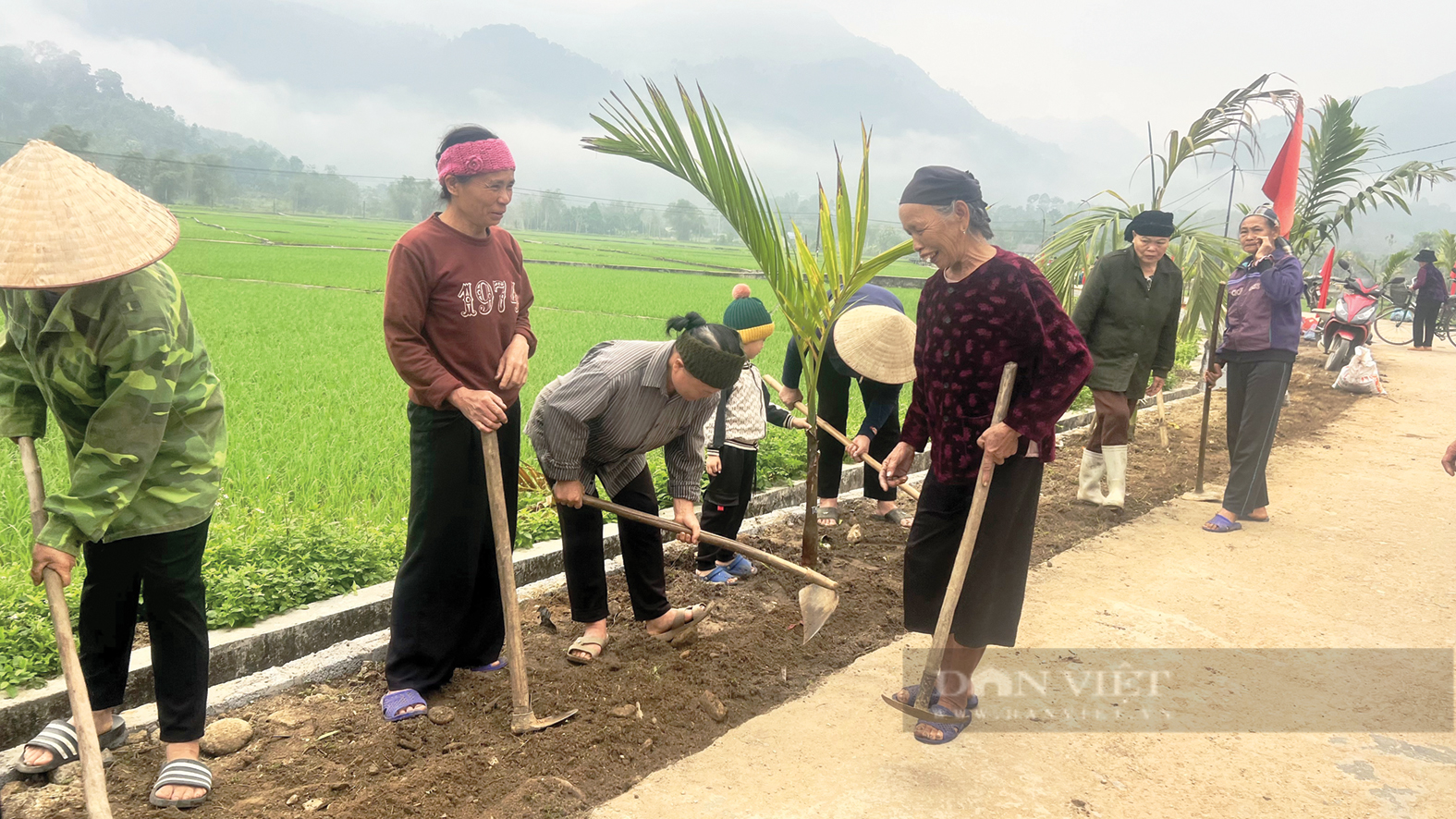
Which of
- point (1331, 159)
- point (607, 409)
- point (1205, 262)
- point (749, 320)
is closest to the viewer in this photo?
point (607, 409)

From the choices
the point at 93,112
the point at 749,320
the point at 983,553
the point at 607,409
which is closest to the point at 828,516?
the point at 749,320

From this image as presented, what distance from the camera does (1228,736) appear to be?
3.00 meters

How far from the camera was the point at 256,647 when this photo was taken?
3.00 meters

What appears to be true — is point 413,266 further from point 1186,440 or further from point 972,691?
point 1186,440

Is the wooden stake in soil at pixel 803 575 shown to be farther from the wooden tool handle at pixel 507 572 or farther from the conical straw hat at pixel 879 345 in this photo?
the conical straw hat at pixel 879 345

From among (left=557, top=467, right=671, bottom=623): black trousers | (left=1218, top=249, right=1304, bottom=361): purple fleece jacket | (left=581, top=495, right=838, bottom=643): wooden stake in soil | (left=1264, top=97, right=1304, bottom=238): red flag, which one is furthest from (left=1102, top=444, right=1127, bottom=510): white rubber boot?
(left=557, top=467, right=671, bottom=623): black trousers

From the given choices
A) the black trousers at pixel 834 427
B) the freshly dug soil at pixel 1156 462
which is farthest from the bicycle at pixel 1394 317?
the black trousers at pixel 834 427

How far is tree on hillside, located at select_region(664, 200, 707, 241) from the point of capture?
10525 centimetres

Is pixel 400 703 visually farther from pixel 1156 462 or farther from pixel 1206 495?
pixel 1156 462

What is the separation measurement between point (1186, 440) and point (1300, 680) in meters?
4.67

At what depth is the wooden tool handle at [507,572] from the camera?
9.12 feet

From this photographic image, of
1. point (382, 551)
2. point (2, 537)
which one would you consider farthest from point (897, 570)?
point (2, 537)

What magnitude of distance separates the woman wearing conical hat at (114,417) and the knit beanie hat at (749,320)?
2.05m

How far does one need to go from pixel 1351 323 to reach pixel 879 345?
10812 millimetres
